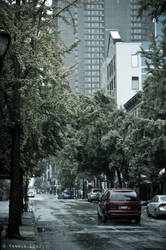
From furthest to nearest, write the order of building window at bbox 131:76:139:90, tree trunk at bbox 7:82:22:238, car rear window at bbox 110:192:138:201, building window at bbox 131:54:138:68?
building window at bbox 131:54:138:68 < building window at bbox 131:76:139:90 < car rear window at bbox 110:192:138:201 < tree trunk at bbox 7:82:22:238

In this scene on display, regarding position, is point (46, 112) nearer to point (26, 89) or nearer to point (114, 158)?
point (26, 89)

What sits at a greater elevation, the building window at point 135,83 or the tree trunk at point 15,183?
the building window at point 135,83

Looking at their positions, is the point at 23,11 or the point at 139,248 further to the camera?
the point at 23,11

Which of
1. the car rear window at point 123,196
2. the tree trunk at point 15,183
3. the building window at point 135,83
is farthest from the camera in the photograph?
the building window at point 135,83

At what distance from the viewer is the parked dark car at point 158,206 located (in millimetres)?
24891

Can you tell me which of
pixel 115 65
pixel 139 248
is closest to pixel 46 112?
pixel 139 248

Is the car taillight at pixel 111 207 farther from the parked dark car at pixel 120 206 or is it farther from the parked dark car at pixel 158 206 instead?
the parked dark car at pixel 158 206

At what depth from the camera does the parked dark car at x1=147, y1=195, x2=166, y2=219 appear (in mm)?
24891

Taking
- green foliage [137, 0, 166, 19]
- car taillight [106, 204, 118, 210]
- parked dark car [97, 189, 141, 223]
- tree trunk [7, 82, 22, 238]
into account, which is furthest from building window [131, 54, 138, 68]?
green foliage [137, 0, 166, 19]

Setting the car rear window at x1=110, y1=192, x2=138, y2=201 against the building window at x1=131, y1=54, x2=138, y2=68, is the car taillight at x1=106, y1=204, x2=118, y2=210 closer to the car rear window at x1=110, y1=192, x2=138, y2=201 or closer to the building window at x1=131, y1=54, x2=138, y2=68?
the car rear window at x1=110, y1=192, x2=138, y2=201

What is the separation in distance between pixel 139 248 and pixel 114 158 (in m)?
35.5

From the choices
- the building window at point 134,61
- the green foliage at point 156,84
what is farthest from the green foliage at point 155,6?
the building window at point 134,61

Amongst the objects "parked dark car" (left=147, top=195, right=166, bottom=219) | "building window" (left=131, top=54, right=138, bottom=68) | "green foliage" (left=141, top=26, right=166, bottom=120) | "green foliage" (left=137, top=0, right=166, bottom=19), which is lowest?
"parked dark car" (left=147, top=195, right=166, bottom=219)

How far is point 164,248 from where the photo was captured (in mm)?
12586
